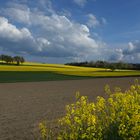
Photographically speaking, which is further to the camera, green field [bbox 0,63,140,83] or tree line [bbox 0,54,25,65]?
tree line [bbox 0,54,25,65]

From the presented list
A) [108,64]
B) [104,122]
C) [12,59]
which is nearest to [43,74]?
[108,64]

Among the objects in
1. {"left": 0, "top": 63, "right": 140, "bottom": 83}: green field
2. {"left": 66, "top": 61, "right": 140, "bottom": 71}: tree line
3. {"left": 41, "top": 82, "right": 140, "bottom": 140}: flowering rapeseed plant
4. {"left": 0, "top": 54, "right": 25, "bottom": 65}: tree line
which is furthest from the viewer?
{"left": 0, "top": 54, "right": 25, "bottom": 65}: tree line

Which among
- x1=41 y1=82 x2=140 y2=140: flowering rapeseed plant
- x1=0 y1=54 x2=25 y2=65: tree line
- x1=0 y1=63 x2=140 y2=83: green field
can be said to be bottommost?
x1=0 y1=63 x2=140 y2=83: green field

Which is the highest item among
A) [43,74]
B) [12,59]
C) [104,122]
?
[12,59]

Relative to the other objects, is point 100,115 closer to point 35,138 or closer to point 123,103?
point 123,103

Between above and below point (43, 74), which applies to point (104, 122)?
above

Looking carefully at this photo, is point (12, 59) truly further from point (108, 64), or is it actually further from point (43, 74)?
point (43, 74)

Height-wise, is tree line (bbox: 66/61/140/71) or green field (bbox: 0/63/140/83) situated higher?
tree line (bbox: 66/61/140/71)

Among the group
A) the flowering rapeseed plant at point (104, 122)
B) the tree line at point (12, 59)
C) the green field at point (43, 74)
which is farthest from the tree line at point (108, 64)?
the flowering rapeseed plant at point (104, 122)

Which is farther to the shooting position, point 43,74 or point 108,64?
point 108,64

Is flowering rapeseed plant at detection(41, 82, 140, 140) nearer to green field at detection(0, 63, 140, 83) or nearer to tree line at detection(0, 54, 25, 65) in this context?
green field at detection(0, 63, 140, 83)

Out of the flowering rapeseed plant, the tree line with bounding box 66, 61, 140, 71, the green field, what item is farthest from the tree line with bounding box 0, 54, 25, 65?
the flowering rapeseed plant

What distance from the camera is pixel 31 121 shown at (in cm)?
1311

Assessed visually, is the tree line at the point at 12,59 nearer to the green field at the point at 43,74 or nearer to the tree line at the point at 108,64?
the tree line at the point at 108,64
